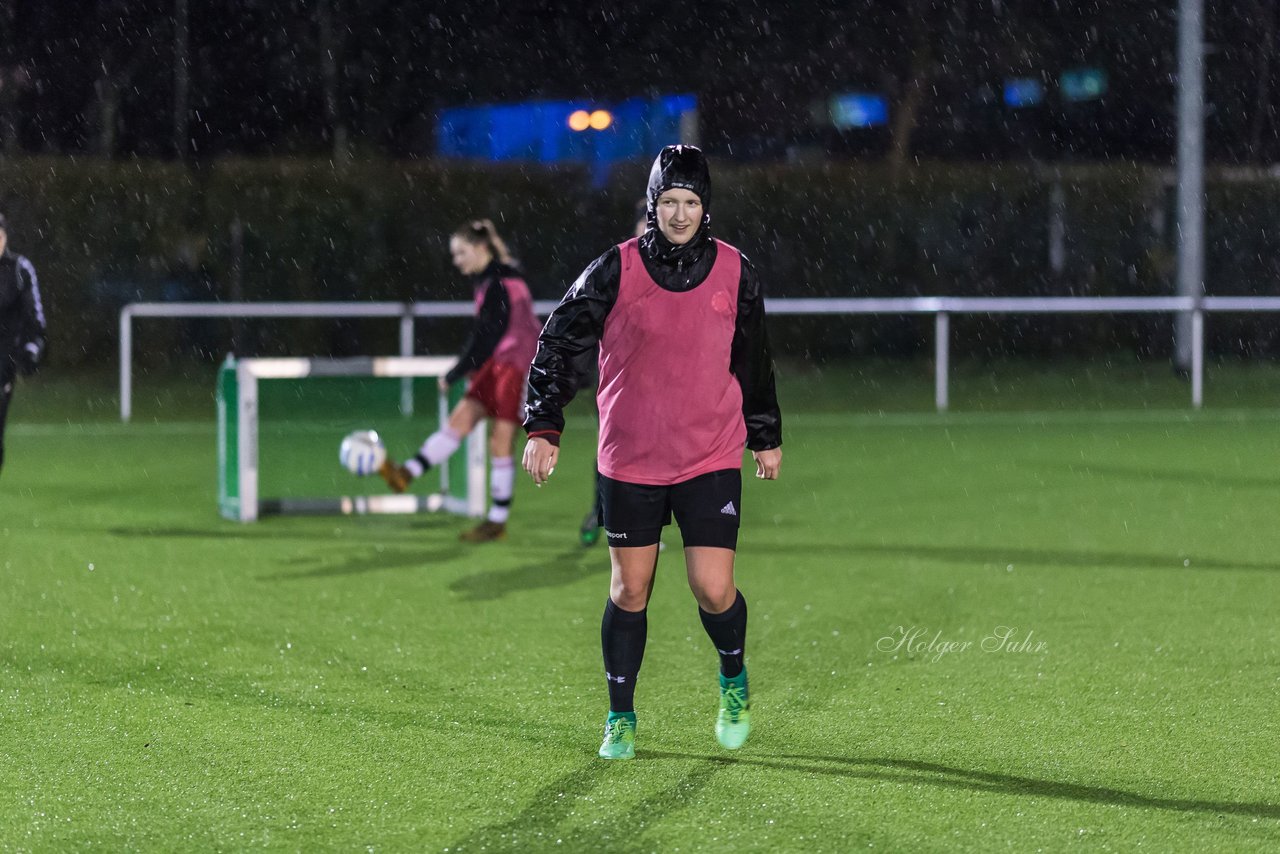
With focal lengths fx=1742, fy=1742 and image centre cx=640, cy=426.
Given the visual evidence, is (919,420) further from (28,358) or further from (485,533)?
(28,358)

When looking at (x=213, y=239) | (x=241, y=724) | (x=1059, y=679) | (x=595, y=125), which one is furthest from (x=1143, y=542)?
(x=595, y=125)

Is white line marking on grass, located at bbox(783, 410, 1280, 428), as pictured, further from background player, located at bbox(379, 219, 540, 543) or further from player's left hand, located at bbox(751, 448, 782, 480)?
player's left hand, located at bbox(751, 448, 782, 480)

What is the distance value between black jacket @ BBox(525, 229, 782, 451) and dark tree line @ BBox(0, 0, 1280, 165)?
86.9ft

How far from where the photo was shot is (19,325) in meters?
10.0

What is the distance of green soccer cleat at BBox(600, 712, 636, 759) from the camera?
5094mm

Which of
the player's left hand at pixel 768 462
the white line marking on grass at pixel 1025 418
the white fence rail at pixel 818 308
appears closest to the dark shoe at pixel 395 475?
the player's left hand at pixel 768 462

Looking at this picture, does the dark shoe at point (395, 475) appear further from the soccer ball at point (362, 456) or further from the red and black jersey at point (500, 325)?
the red and black jersey at point (500, 325)

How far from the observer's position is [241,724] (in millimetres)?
5516

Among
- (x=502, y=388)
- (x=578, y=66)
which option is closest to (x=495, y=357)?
(x=502, y=388)

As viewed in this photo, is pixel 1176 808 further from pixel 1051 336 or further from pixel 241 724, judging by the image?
pixel 1051 336

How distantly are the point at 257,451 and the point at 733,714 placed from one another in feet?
19.9

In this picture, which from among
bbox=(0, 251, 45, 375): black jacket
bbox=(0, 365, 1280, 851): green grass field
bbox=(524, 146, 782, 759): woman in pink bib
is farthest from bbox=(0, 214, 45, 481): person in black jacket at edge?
bbox=(524, 146, 782, 759): woman in pink bib

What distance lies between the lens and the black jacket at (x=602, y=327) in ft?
16.1

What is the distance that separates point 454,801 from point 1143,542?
236 inches
